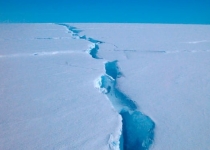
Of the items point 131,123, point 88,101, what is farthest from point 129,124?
point 88,101

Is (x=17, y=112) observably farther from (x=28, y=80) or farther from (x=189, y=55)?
(x=189, y=55)

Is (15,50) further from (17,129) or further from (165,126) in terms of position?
(165,126)

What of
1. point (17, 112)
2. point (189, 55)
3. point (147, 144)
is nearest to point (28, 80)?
point (17, 112)

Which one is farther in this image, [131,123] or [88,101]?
[88,101]

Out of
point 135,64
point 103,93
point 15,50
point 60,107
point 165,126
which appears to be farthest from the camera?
point 15,50

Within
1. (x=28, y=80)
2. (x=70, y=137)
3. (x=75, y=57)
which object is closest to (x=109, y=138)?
(x=70, y=137)

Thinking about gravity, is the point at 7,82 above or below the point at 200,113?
below

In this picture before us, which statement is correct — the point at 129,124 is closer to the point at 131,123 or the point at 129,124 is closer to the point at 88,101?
the point at 131,123

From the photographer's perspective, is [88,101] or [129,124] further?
[88,101]

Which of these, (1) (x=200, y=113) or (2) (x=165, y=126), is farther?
(1) (x=200, y=113)

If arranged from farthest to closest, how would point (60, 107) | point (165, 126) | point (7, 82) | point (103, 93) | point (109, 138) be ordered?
point (7, 82) → point (103, 93) → point (60, 107) → point (165, 126) → point (109, 138)
